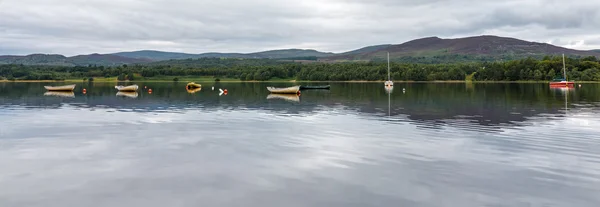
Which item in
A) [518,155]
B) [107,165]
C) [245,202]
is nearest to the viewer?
[245,202]

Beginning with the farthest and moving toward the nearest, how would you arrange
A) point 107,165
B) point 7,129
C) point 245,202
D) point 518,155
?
point 7,129
point 518,155
point 107,165
point 245,202

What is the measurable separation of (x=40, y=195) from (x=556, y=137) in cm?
2829

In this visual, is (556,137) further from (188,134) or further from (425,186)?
(188,134)

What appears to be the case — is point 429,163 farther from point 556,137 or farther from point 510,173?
point 556,137

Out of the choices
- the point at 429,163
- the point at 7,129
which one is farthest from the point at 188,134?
the point at 429,163

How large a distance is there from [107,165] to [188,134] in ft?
36.7

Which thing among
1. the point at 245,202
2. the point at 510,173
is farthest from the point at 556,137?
the point at 245,202

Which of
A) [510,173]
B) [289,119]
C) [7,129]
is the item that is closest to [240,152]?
[510,173]

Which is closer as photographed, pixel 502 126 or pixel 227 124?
pixel 502 126

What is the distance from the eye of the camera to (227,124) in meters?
40.0

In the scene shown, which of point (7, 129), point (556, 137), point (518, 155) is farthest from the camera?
point (7, 129)

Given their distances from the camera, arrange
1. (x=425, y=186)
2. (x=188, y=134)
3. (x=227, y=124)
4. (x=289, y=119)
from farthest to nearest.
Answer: (x=289, y=119), (x=227, y=124), (x=188, y=134), (x=425, y=186)

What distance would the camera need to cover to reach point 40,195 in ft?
56.0

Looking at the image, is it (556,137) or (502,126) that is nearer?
(556,137)
